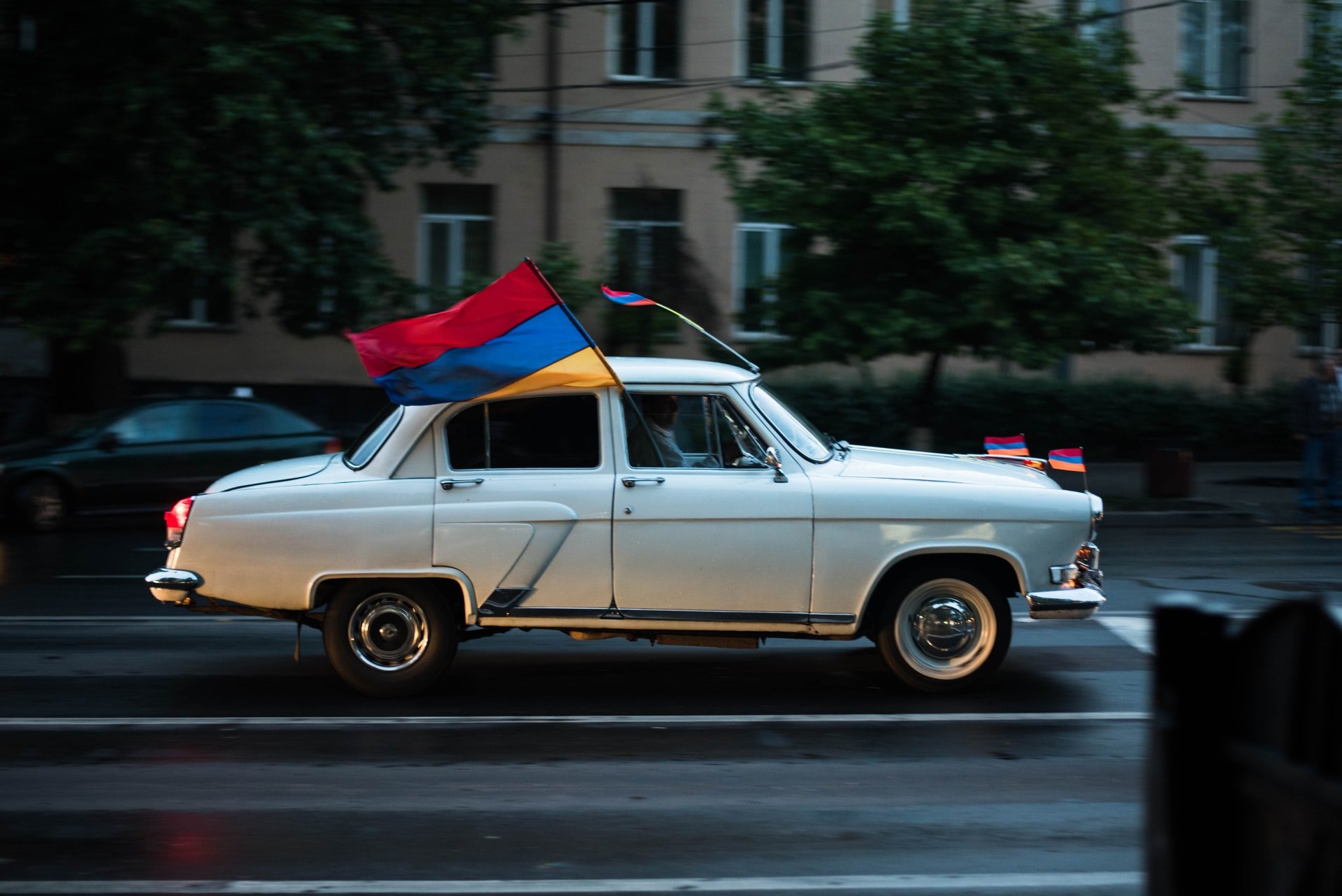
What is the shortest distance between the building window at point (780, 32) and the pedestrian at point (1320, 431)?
11091mm

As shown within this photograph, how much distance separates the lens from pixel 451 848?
471cm

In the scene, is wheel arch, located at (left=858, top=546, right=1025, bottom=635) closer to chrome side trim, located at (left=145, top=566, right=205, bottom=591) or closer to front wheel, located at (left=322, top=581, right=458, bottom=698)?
front wheel, located at (left=322, top=581, right=458, bottom=698)

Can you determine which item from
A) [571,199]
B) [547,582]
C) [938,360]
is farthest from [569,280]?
[547,582]

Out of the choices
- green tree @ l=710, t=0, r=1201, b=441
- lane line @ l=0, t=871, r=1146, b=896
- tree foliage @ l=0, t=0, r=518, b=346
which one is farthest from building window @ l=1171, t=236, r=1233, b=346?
lane line @ l=0, t=871, r=1146, b=896

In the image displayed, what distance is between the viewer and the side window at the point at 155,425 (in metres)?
14.3

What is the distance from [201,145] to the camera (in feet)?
50.5

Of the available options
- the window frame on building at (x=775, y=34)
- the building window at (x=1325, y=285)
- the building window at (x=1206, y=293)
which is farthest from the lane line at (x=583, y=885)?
the building window at (x=1206, y=293)

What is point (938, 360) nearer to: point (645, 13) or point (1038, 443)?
point (1038, 443)

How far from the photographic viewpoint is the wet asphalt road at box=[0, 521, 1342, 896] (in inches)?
179

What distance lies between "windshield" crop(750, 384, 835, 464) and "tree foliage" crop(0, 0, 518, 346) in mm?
9120

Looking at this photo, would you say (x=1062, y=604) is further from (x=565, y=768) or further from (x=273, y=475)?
(x=273, y=475)

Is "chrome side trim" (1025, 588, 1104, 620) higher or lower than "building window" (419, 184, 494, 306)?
lower

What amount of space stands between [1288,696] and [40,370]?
24.3m

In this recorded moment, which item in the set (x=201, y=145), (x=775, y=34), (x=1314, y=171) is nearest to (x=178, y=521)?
(x=201, y=145)
